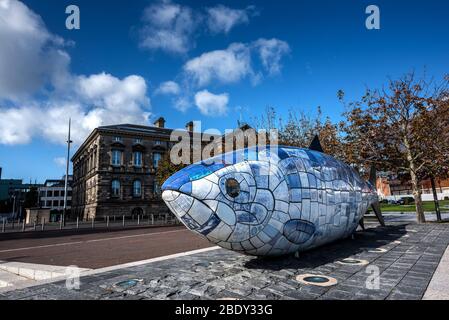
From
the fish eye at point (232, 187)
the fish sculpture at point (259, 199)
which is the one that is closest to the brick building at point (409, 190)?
the fish sculpture at point (259, 199)

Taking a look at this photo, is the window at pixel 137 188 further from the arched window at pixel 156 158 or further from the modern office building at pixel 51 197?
the modern office building at pixel 51 197

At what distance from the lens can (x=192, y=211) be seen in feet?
16.9

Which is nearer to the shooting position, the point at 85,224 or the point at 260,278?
the point at 260,278

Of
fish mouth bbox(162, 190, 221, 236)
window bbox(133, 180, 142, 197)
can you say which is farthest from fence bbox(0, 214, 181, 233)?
fish mouth bbox(162, 190, 221, 236)

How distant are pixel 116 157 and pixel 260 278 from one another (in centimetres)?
4336

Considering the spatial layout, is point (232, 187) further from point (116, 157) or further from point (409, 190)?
point (409, 190)

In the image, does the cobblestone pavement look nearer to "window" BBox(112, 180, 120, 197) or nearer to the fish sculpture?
the fish sculpture

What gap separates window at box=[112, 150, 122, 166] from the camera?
148ft

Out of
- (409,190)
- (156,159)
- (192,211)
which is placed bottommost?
(192,211)

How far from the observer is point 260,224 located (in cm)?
563

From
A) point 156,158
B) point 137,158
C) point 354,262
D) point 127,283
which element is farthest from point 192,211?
point 156,158

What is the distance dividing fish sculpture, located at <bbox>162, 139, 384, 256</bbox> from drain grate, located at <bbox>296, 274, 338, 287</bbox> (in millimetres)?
747

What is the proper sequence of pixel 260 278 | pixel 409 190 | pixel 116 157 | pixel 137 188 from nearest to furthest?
pixel 260 278
pixel 116 157
pixel 137 188
pixel 409 190

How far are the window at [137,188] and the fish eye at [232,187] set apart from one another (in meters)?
43.3
